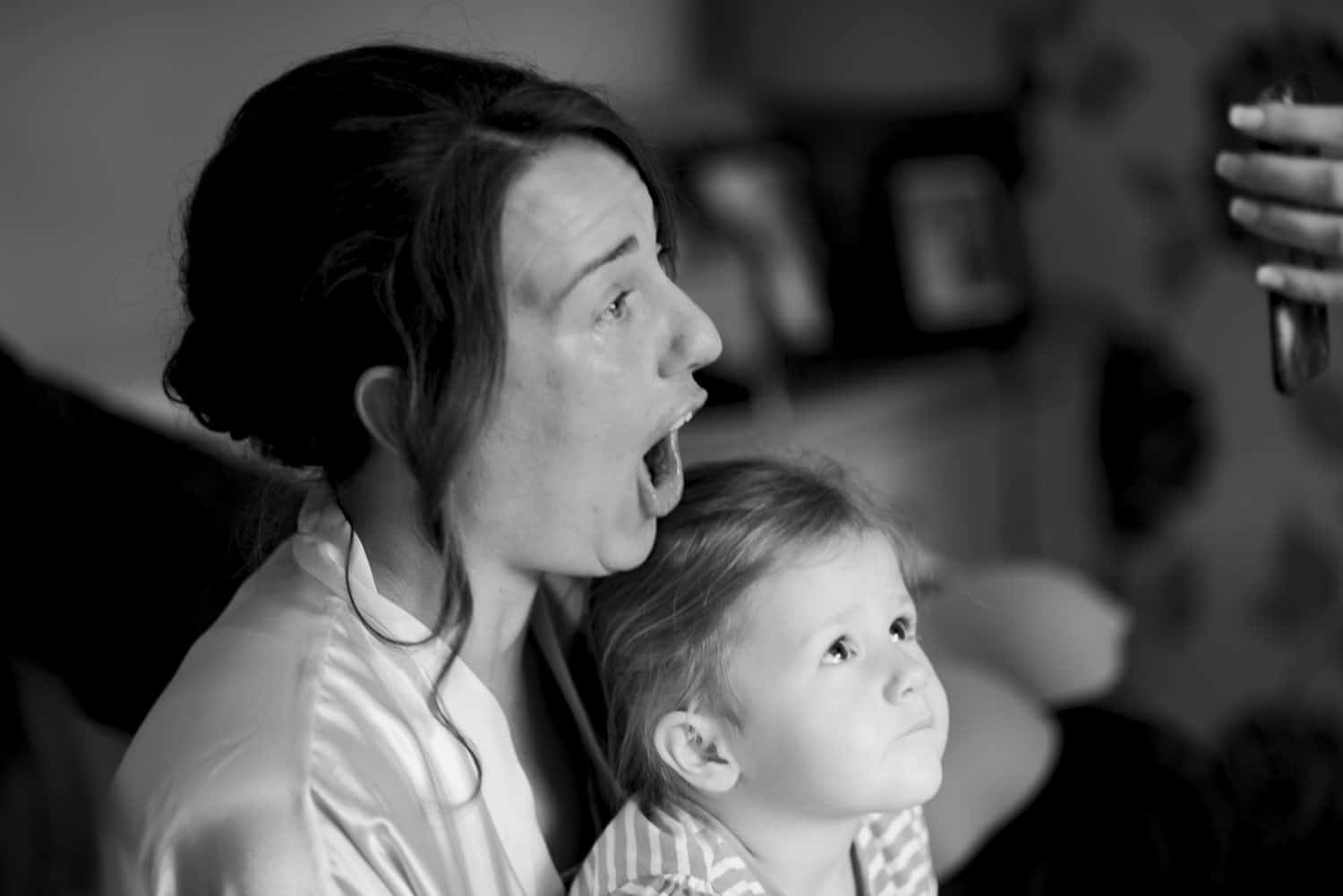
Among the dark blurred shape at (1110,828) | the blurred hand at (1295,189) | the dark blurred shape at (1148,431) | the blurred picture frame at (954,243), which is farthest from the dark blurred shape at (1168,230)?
the blurred hand at (1295,189)

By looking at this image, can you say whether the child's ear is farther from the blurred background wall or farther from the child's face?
the blurred background wall

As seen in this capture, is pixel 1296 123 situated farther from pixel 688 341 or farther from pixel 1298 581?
pixel 1298 581

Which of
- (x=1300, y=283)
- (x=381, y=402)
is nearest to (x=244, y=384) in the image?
(x=381, y=402)

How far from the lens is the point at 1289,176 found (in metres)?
1.24

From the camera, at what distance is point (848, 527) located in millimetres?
1011

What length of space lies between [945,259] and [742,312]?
63 cm

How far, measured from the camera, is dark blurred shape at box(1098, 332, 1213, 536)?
2.92 m

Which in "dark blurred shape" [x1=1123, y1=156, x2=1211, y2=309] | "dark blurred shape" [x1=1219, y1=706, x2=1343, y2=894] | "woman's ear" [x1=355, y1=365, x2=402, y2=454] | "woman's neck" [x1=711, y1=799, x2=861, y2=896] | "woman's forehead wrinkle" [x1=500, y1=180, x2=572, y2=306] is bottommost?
"dark blurred shape" [x1=1219, y1=706, x2=1343, y2=894]

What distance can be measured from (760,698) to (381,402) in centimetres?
29

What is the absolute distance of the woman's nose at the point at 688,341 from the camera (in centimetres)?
93

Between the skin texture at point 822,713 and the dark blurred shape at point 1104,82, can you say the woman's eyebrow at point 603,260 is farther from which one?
the dark blurred shape at point 1104,82

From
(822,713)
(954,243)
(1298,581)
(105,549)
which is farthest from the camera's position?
(954,243)

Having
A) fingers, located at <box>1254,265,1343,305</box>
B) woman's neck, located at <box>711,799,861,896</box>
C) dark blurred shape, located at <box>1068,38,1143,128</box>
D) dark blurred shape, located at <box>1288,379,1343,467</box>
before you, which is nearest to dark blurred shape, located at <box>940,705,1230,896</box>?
woman's neck, located at <box>711,799,861,896</box>

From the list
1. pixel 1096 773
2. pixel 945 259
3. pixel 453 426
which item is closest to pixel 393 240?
pixel 453 426
